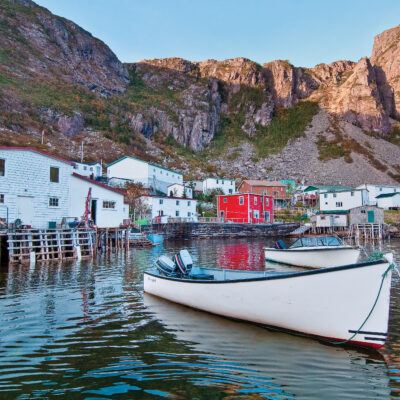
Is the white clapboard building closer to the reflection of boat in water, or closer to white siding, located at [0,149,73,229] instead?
white siding, located at [0,149,73,229]

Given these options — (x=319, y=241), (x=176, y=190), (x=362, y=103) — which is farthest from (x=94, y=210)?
(x=362, y=103)

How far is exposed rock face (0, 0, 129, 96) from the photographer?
10956 cm

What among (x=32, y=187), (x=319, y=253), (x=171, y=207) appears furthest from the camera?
(x=171, y=207)

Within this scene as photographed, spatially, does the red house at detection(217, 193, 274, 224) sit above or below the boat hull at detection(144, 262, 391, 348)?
above

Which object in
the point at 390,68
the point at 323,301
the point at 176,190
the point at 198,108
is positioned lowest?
the point at 323,301

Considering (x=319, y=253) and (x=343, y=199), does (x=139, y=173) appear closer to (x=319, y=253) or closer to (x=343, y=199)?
(x=343, y=199)

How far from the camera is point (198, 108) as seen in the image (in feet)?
471

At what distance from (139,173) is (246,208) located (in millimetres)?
23359

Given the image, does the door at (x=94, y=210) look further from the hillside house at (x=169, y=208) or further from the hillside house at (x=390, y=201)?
the hillside house at (x=390, y=201)

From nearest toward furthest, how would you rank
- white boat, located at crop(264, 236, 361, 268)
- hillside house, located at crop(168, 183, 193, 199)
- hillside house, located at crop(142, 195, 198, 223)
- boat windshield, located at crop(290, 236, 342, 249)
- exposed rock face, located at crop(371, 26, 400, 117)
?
white boat, located at crop(264, 236, 361, 268)
boat windshield, located at crop(290, 236, 342, 249)
hillside house, located at crop(142, 195, 198, 223)
hillside house, located at crop(168, 183, 193, 199)
exposed rock face, located at crop(371, 26, 400, 117)

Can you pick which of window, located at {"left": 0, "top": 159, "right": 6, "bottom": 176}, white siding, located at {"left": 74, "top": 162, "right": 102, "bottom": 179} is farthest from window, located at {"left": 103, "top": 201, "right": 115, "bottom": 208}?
white siding, located at {"left": 74, "top": 162, "right": 102, "bottom": 179}

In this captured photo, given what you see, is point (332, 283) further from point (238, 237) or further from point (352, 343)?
point (238, 237)

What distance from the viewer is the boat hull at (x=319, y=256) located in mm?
19775

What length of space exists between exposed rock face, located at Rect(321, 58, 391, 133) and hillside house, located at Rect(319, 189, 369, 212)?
89.5 meters
